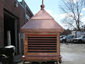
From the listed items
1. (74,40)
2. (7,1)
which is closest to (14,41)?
(7,1)

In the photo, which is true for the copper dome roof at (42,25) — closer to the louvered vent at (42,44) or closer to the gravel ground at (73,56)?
the louvered vent at (42,44)

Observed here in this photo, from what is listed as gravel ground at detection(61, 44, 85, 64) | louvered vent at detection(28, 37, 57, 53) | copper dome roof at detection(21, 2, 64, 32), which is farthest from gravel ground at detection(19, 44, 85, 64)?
copper dome roof at detection(21, 2, 64, 32)

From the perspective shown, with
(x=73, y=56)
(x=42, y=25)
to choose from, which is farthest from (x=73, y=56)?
(x=42, y=25)

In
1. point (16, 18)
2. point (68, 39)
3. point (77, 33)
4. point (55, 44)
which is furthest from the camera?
point (77, 33)

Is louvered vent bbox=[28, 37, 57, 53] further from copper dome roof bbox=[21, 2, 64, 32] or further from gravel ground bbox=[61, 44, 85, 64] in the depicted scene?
gravel ground bbox=[61, 44, 85, 64]

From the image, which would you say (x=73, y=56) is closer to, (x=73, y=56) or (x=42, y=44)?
(x=73, y=56)

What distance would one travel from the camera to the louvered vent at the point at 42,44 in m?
3.38

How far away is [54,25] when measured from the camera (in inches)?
127

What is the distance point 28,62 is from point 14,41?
417 inches

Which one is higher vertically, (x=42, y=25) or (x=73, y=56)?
(x=42, y=25)

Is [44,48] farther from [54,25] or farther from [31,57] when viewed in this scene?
[54,25]

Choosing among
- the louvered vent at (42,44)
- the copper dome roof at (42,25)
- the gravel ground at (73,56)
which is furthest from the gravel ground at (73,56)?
the copper dome roof at (42,25)

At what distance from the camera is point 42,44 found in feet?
11.2

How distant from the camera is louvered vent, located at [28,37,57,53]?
338 centimetres
